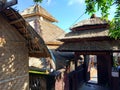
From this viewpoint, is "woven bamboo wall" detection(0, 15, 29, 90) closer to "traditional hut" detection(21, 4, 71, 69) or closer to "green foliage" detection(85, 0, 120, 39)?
"green foliage" detection(85, 0, 120, 39)

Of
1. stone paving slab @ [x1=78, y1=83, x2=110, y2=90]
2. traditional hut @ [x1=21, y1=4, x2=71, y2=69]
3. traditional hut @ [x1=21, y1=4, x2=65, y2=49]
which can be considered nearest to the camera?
stone paving slab @ [x1=78, y1=83, x2=110, y2=90]

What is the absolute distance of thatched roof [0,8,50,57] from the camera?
7.72 metres

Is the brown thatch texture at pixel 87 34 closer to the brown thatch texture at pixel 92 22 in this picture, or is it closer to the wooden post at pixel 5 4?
the brown thatch texture at pixel 92 22

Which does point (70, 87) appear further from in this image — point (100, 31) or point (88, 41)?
point (100, 31)

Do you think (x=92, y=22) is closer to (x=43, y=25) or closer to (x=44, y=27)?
(x=44, y=27)

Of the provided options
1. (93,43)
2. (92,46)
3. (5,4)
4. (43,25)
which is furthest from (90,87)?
(5,4)

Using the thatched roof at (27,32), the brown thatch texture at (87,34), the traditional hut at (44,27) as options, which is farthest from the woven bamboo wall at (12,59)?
the brown thatch texture at (87,34)

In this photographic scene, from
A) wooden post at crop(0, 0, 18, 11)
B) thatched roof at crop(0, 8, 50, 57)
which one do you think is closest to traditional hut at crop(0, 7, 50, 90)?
thatched roof at crop(0, 8, 50, 57)

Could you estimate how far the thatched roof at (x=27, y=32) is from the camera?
7.72 meters

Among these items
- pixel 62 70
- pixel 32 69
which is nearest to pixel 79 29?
pixel 62 70

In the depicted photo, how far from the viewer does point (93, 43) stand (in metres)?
14.5

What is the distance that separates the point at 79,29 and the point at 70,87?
5.65 meters

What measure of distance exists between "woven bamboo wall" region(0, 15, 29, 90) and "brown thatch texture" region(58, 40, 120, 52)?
22.5 ft

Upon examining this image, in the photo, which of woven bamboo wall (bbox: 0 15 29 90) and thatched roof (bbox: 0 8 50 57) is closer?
woven bamboo wall (bbox: 0 15 29 90)
